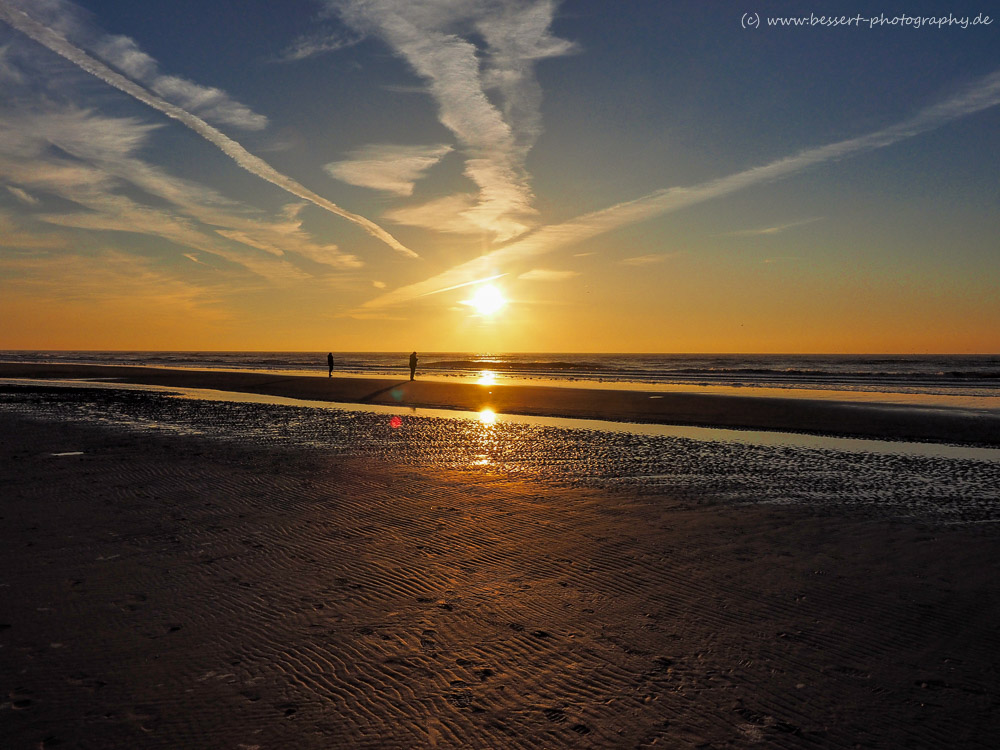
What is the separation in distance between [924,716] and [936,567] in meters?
4.24

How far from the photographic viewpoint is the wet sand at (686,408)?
2303 centimetres

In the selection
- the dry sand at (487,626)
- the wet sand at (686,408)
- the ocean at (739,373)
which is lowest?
the dry sand at (487,626)

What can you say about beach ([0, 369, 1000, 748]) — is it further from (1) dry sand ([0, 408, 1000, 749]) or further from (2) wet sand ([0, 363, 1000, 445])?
(2) wet sand ([0, 363, 1000, 445])

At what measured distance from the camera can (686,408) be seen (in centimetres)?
3042

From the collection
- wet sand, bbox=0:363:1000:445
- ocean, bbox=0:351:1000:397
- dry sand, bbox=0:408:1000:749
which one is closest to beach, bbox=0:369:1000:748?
dry sand, bbox=0:408:1000:749

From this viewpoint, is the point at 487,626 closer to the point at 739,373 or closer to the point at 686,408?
the point at 686,408

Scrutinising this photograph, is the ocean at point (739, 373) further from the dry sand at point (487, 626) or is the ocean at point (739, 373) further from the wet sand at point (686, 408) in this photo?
the dry sand at point (487, 626)

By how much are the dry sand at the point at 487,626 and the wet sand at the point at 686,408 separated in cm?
1488

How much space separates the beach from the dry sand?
0.03m

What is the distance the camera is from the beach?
15.1ft

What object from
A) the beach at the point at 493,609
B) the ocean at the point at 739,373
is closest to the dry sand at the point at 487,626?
the beach at the point at 493,609

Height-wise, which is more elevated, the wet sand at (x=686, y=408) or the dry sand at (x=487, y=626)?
the wet sand at (x=686, y=408)

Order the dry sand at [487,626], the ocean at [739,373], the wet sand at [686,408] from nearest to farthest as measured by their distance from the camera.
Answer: the dry sand at [487,626] < the wet sand at [686,408] < the ocean at [739,373]

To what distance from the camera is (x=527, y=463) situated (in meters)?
15.7
